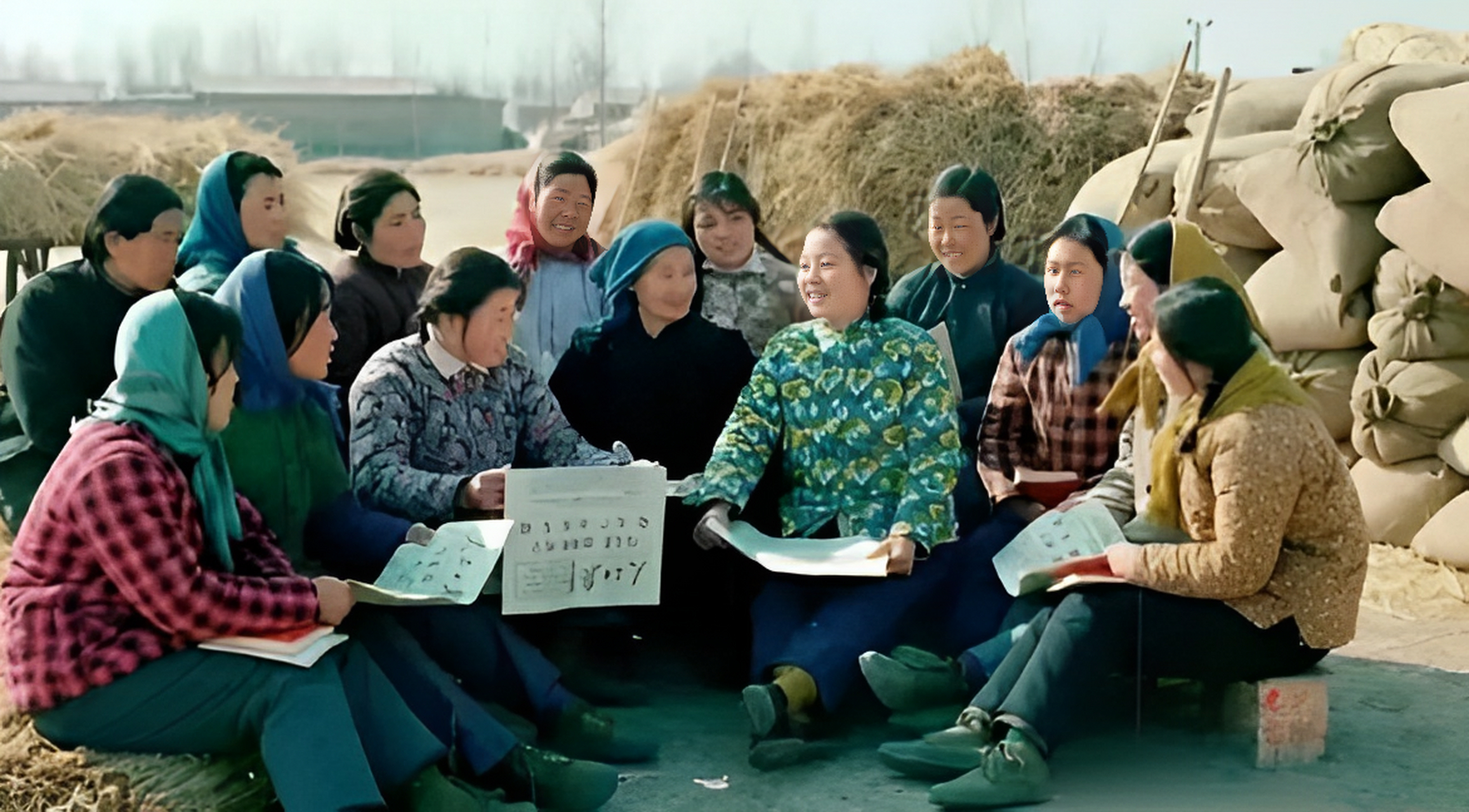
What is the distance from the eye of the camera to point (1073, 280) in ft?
13.5

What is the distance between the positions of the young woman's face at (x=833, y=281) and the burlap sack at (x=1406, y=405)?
2822 mm

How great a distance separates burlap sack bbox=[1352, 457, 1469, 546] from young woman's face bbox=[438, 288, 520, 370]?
3654mm

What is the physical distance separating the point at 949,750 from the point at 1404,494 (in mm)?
3225

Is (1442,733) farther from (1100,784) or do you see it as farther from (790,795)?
(790,795)

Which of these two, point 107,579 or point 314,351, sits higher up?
point 314,351

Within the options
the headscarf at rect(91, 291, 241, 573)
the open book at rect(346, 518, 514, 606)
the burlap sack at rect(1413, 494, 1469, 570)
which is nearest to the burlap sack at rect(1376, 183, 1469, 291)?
the burlap sack at rect(1413, 494, 1469, 570)

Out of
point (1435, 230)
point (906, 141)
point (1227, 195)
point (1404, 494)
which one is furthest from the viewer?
point (906, 141)

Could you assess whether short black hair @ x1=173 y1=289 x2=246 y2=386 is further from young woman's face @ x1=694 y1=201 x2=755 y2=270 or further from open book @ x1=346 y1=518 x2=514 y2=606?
young woman's face @ x1=694 y1=201 x2=755 y2=270

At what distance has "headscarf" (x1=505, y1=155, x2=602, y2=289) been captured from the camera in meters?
4.75

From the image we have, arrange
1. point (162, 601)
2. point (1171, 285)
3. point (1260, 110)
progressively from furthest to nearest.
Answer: point (1260, 110) < point (1171, 285) < point (162, 601)

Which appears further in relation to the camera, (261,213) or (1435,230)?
(1435,230)

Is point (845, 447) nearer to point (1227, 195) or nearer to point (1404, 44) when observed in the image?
point (1227, 195)

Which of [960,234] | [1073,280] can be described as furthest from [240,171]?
[1073,280]

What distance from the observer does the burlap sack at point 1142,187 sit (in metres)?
7.37
